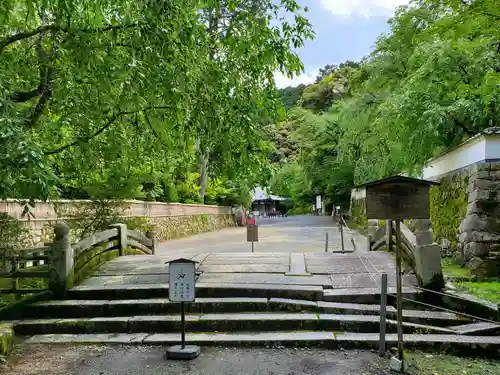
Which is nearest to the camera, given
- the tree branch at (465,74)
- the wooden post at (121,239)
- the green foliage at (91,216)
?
the tree branch at (465,74)

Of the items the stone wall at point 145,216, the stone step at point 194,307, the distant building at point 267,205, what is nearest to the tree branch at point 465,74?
the stone step at point 194,307

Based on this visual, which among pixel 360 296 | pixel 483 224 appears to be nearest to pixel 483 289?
pixel 483 224

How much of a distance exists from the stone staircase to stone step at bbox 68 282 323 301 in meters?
0.04

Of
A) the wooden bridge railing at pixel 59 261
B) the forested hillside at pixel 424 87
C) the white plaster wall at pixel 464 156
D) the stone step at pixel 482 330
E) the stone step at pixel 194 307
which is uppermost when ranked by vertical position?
the forested hillside at pixel 424 87

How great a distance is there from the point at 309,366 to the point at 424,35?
20.3 feet

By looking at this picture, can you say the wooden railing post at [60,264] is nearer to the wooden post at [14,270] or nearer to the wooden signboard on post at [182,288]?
the wooden post at [14,270]

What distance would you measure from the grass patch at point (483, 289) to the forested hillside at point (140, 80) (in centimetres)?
397

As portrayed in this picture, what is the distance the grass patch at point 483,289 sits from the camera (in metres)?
6.67

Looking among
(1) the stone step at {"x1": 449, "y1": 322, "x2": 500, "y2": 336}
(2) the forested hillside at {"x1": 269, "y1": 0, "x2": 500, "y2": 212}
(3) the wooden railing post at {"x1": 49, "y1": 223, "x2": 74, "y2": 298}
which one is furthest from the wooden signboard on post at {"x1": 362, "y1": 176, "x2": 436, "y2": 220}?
(3) the wooden railing post at {"x1": 49, "y1": 223, "x2": 74, "y2": 298}

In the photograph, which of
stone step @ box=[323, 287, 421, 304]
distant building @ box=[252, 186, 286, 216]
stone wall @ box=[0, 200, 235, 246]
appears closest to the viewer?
stone step @ box=[323, 287, 421, 304]

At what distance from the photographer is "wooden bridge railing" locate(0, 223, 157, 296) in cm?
726

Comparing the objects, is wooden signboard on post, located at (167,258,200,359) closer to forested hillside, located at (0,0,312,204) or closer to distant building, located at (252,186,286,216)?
forested hillside, located at (0,0,312,204)

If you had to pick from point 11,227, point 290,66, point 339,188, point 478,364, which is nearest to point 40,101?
point 11,227

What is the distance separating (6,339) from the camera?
5473 mm
